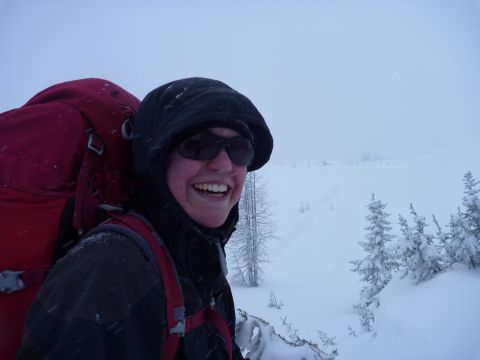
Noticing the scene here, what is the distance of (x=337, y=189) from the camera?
33.0 m

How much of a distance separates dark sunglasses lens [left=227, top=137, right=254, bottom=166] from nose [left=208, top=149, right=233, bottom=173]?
0.04 meters

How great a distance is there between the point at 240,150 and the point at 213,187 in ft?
0.93

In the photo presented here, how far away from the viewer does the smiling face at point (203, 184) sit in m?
1.69

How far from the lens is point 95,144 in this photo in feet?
4.95

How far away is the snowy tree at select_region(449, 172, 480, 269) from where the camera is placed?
26.4ft

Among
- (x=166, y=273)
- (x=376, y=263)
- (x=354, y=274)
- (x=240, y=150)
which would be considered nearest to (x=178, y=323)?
(x=166, y=273)

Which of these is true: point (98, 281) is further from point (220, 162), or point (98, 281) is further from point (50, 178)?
point (220, 162)

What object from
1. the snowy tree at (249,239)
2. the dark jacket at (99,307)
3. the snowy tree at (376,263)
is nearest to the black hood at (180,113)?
the dark jacket at (99,307)

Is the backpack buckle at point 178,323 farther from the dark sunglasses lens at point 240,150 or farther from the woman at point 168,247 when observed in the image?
the dark sunglasses lens at point 240,150

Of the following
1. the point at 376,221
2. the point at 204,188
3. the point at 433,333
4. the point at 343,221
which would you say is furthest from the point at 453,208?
the point at 204,188

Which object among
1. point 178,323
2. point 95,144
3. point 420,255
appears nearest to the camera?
point 178,323

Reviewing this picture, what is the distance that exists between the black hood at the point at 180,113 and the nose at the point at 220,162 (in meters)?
0.17

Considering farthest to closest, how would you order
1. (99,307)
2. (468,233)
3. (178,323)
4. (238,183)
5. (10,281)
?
1. (468,233)
2. (238,183)
3. (178,323)
4. (10,281)
5. (99,307)

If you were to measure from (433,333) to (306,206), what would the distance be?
24566mm
